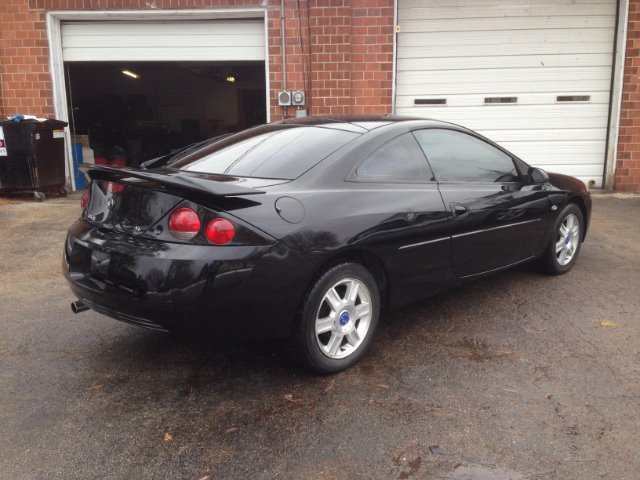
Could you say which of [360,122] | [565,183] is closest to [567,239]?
[565,183]

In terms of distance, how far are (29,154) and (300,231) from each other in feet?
24.8

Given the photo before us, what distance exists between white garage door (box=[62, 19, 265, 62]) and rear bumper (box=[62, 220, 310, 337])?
750 centimetres

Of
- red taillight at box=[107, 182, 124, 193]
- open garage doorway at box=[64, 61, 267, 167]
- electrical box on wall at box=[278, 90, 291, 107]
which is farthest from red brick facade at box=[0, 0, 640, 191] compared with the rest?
red taillight at box=[107, 182, 124, 193]

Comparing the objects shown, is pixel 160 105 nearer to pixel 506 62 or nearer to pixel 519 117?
pixel 506 62

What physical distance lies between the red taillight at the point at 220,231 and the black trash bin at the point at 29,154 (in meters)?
7.40

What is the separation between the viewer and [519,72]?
9.66m

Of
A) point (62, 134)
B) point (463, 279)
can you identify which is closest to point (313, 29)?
point (62, 134)

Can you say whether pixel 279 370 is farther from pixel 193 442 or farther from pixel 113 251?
pixel 113 251

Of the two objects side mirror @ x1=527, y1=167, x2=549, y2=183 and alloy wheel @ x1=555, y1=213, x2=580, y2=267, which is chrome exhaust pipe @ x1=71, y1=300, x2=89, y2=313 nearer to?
side mirror @ x1=527, y1=167, x2=549, y2=183

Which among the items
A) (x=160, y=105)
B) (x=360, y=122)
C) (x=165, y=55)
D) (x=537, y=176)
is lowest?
(x=537, y=176)

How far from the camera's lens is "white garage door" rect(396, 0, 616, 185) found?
948cm

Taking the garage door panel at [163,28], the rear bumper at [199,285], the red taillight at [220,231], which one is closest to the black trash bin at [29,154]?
the garage door panel at [163,28]

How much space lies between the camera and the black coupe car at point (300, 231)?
2.77 m

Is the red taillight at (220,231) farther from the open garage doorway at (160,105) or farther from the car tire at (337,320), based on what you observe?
the open garage doorway at (160,105)
